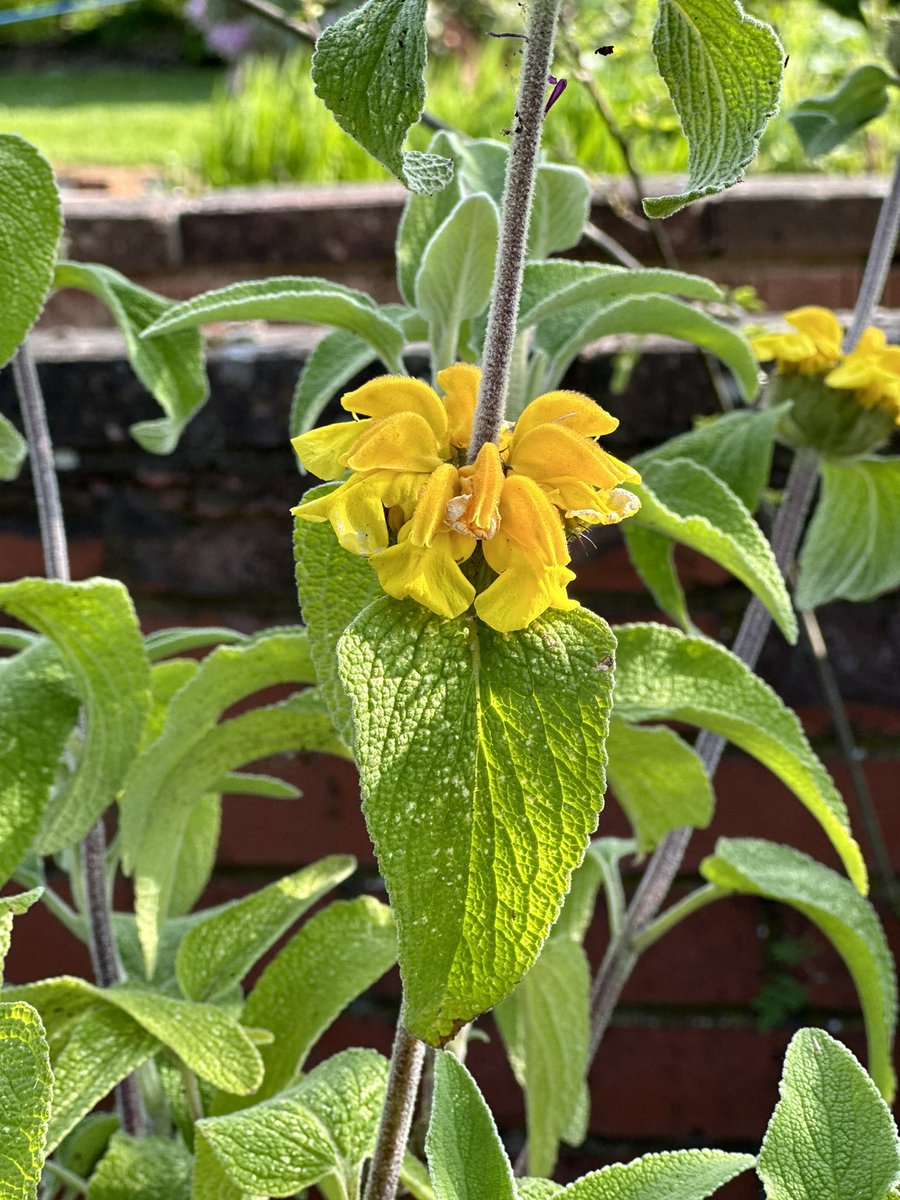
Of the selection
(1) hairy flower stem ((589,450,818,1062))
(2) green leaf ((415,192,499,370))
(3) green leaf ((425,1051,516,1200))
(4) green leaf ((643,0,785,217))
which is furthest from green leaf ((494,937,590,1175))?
(4) green leaf ((643,0,785,217))

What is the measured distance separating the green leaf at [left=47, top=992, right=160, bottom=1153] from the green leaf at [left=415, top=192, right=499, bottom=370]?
277 mm

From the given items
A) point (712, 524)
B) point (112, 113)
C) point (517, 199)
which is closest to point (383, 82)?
point (517, 199)

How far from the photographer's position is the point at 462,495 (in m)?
0.37

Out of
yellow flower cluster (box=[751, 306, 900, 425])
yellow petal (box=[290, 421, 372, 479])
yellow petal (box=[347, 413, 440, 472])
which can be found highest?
yellow petal (box=[347, 413, 440, 472])

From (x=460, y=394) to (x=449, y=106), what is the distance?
1.72m

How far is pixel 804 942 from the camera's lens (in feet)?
3.00

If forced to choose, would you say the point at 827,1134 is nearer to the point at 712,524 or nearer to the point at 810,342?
the point at 712,524

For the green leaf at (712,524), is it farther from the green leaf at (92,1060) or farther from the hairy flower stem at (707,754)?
the green leaf at (92,1060)

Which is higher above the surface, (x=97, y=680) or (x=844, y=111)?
(x=844, y=111)

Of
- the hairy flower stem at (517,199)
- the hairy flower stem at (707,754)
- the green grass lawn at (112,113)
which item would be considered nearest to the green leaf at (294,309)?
the hairy flower stem at (517,199)

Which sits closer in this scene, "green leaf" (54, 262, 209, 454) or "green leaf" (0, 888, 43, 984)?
"green leaf" (0, 888, 43, 984)

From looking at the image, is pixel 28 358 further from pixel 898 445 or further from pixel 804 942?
pixel 804 942

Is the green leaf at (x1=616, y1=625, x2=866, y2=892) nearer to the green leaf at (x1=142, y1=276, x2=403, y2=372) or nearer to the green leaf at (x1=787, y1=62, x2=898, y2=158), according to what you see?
the green leaf at (x1=142, y1=276, x2=403, y2=372)

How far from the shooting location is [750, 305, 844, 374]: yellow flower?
0.62m
